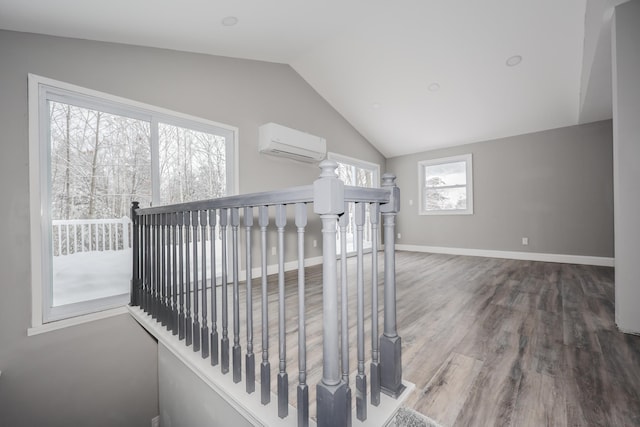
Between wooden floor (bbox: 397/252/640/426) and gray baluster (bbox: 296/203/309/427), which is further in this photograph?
wooden floor (bbox: 397/252/640/426)

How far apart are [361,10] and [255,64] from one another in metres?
1.54

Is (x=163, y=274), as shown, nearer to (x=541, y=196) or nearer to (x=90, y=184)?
(x=90, y=184)

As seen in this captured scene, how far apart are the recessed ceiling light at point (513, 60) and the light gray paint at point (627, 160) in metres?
1.48

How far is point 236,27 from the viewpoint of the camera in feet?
8.71

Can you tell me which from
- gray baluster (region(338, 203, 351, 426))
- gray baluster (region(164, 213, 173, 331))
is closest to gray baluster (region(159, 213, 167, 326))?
gray baluster (region(164, 213, 173, 331))

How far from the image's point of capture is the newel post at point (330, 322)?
0.79m

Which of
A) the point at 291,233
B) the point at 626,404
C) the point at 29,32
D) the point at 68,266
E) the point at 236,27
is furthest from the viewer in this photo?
the point at 291,233

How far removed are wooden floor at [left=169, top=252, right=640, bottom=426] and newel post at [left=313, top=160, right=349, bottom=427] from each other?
310 mm

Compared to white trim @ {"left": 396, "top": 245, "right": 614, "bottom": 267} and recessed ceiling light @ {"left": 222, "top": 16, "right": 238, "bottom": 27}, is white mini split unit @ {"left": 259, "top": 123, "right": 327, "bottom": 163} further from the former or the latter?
white trim @ {"left": 396, "top": 245, "right": 614, "bottom": 267}

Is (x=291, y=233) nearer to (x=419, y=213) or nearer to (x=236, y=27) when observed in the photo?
(x=236, y=27)

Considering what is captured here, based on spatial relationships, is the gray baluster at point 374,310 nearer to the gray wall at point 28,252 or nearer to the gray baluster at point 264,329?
the gray baluster at point 264,329

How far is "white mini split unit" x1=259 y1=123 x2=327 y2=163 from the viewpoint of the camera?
11.5ft

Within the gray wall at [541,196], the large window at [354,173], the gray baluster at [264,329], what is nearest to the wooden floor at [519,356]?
the gray baluster at [264,329]

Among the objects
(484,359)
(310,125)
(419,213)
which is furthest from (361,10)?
(419,213)
